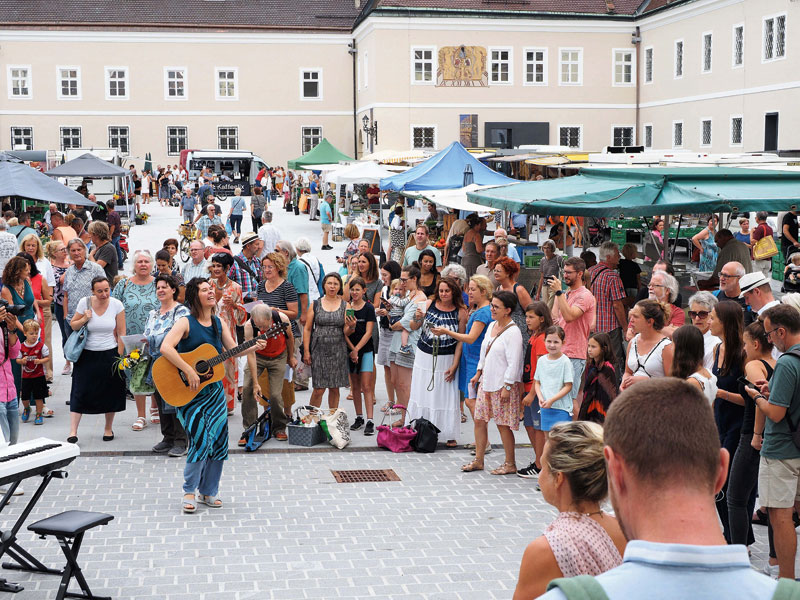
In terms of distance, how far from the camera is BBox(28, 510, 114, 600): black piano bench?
19.0 ft

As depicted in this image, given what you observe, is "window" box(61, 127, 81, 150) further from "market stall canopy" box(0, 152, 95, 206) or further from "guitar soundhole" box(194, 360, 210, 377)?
"guitar soundhole" box(194, 360, 210, 377)

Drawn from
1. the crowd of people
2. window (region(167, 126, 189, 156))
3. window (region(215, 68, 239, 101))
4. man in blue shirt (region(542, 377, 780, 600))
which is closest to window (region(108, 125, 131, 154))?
window (region(167, 126, 189, 156))

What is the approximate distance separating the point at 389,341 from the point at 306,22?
47.2 metres

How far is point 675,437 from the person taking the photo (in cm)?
197

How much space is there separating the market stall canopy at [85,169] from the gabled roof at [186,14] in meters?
29.0

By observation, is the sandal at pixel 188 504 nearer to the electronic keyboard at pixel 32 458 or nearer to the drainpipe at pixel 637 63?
the electronic keyboard at pixel 32 458

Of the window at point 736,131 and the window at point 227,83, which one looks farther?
the window at point 227,83

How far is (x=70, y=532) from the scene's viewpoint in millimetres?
5805

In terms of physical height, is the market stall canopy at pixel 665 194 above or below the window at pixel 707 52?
below

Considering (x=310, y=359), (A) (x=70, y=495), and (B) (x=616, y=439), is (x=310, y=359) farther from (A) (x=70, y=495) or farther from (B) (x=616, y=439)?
(B) (x=616, y=439)

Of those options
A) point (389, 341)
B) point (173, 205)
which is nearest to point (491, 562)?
point (389, 341)

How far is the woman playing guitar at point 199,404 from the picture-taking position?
761 cm

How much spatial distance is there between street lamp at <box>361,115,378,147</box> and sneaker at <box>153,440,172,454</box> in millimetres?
39510

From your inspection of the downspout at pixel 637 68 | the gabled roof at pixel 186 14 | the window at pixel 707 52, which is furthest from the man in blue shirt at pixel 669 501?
the gabled roof at pixel 186 14
